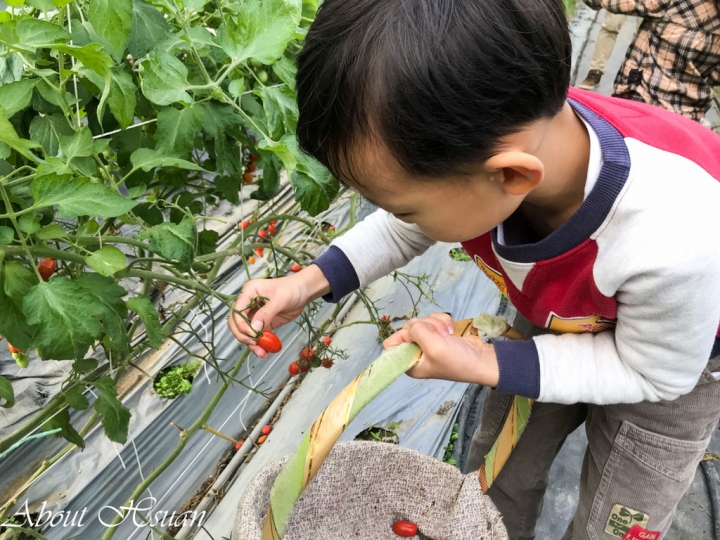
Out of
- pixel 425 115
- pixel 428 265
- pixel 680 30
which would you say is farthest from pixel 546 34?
pixel 428 265

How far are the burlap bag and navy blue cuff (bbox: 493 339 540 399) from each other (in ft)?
0.88

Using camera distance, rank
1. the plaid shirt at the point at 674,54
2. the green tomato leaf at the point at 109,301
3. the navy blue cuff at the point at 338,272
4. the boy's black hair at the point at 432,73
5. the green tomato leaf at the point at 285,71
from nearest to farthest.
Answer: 1. the boy's black hair at the point at 432,73
2. the green tomato leaf at the point at 109,301
3. the green tomato leaf at the point at 285,71
4. the navy blue cuff at the point at 338,272
5. the plaid shirt at the point at 674,54

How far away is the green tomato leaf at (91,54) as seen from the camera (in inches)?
20.8

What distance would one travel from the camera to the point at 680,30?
176 cm

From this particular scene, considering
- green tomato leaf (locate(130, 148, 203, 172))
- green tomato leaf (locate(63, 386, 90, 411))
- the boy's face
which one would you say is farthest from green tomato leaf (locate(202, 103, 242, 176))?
green tomato leaf (locate(63, 386, 90, 411))

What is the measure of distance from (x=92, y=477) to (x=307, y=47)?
50.0 inches

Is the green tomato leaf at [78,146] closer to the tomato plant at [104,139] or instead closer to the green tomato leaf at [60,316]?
the tomato plant at [104,139]

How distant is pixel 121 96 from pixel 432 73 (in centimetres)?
40

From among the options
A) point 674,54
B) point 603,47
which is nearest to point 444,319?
point 674,54

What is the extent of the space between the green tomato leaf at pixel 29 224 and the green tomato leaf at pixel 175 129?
0.62 ft

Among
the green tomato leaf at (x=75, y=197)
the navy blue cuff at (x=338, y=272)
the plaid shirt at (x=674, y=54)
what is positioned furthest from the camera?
the plaid shirt at (x=674, y=54)

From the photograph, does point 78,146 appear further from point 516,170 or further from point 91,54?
point 516,170

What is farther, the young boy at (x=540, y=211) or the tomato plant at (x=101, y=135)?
the tomato plant at (x=101, y=135)

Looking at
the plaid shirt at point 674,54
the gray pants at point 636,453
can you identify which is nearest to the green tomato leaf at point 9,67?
the gray pants at point 636,453
